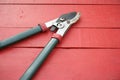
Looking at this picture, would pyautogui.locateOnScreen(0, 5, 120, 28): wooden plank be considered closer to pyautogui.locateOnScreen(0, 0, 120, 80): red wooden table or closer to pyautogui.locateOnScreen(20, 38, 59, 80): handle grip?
pyautogui.locateOnScreen(0, 0, 120, 80): red wooden table

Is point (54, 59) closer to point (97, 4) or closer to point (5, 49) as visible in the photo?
point (5, 49)

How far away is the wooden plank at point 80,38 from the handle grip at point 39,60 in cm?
3

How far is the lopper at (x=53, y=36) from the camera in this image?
564 millimetres

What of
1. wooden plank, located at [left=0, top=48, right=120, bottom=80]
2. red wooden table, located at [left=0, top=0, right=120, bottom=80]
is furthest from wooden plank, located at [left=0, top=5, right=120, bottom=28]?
wooden plank, located at [left=0, top=48, right=120, bottom=80]

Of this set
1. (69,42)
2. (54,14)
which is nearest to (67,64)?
(69,42)

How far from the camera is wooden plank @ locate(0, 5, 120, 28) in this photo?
695 mm

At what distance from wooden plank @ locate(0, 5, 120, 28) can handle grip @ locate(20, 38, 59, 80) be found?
0.12 metres

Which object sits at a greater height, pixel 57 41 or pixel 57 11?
pixel 57 11

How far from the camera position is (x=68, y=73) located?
587 millimetres

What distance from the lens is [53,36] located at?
633 mm

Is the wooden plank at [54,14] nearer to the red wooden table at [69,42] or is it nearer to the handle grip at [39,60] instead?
the red wooden table at [69,42]

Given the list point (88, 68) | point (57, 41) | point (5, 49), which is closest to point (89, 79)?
point (88, 68)

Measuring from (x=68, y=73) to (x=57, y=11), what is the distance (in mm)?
248

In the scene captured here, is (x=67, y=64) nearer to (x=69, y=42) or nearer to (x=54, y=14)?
(x=69, y=42)
